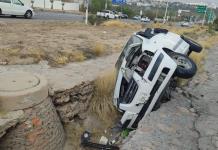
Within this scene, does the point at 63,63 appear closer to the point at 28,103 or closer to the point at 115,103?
the point at 115,103

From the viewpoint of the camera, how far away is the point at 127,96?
6965 millimetres

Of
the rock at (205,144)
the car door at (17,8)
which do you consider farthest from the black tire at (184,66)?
the car door at (17,8)

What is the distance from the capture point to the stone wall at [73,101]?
737cm

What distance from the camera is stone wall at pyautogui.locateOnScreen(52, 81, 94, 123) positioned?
7.37 metres

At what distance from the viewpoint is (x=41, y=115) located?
20.5 feet

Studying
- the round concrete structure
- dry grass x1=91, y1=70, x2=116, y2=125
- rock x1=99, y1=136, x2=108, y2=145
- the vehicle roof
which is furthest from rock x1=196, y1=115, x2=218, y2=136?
the round concrete structure

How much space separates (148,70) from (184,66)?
72 centimetres

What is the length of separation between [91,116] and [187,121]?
255cm

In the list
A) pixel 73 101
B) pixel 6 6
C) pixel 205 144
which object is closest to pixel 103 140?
pixel 73 101

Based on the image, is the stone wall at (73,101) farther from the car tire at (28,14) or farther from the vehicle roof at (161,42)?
the car tire at (28,14)

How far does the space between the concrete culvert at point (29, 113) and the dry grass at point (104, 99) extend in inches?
57.5

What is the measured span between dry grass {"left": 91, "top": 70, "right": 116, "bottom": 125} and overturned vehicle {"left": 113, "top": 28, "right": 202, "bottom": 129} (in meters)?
0.47

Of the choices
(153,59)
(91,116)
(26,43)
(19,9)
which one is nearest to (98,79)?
(91,116)

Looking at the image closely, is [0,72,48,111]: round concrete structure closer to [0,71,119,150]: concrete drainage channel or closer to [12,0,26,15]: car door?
[0,71,119,150]: concrete drainage channel
